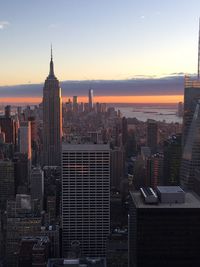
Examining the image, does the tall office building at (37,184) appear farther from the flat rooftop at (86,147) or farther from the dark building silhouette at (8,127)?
the dark building silhouette at (8,127)

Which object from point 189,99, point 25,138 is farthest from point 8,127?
point 189,99

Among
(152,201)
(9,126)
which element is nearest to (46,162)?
(9,126)

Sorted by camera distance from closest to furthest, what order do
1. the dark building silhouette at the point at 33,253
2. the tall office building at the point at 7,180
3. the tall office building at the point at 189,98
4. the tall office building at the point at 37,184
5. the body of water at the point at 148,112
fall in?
the dark building silhouette at the point at 33,253
the tall office building at the point at 189,98
the tall office building at the point at 37,184
the tall office building at the point at 7,180
the body of water at the point at 148,112

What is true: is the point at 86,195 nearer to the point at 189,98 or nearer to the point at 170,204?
the point at 189,98

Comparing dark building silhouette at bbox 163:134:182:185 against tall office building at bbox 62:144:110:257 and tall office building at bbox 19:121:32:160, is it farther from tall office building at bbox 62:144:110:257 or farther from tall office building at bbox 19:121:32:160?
tall office building at bbox 19:121:32:160

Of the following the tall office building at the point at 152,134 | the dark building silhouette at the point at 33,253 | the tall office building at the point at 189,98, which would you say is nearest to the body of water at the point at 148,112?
the tall office building at the point at 152,134

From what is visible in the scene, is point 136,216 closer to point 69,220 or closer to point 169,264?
point 169,264

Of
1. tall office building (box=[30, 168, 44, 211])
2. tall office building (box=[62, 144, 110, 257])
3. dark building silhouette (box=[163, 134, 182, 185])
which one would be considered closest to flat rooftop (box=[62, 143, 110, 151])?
tall office building (box=[62, 144, 110, 257])
